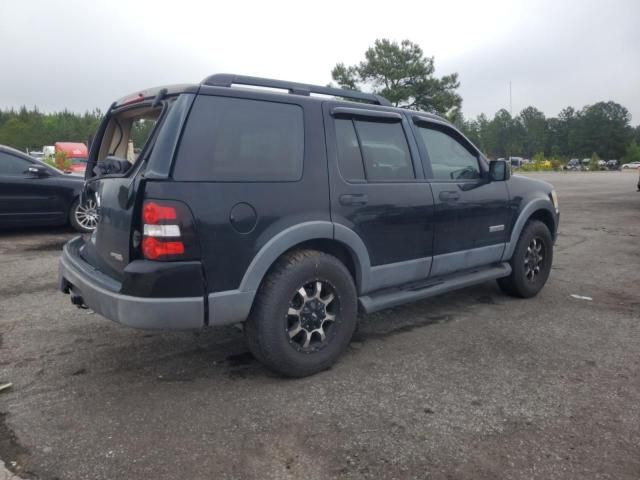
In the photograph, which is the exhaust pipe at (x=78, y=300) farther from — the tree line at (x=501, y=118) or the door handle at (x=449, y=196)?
the tree line at (x=501, y=118)

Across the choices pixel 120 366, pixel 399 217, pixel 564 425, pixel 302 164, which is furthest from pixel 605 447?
pixel 120 366

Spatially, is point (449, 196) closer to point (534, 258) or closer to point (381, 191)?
point (381, 191)

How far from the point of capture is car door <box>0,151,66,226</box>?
8320 mm

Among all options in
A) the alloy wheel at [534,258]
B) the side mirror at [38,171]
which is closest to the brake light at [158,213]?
the alloy wheel at [534,258]

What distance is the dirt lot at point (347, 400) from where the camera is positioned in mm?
2445

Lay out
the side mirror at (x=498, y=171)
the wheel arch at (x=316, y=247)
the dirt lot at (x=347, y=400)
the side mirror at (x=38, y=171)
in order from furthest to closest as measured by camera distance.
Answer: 1. the side mirror at (x=38, y=171)
2. the side mirror at (x=498, y=171)
3. the wheel arch at (x=316, y=247)
4. the dirt lot at (x=347, y=400)

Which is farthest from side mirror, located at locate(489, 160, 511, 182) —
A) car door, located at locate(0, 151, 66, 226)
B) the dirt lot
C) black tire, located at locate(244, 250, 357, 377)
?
car door, located at locate(0, 151, 66, 226)

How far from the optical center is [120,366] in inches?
139

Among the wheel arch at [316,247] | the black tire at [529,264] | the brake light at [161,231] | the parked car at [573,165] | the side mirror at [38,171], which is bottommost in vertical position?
the black tire at [529,264]

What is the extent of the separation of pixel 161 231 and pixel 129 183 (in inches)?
16.4

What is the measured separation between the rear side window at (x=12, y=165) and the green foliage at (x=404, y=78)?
129ft

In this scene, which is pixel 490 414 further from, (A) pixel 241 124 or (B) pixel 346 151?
(A) pixel 241 124

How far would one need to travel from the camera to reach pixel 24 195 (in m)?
8.46

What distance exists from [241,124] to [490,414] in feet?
7.21
